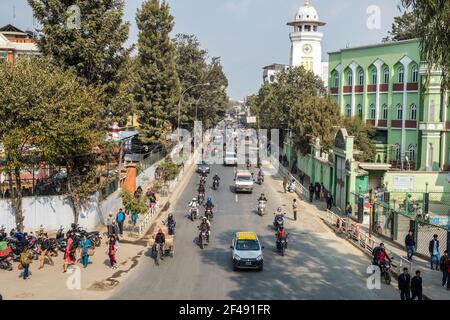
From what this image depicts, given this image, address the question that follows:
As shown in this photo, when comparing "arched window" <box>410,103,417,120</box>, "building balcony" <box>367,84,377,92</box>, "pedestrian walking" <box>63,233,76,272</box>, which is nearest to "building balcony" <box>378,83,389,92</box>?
"building balcony" <box>367,84,377,92</box>

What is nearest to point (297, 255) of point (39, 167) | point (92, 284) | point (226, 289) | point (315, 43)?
point (226, 289)

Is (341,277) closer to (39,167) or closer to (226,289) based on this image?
(226,289)

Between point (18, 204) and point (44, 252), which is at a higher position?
point (18, 204)

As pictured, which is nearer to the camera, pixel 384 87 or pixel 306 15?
pixel 384 87

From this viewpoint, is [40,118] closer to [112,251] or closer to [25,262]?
[112,251]

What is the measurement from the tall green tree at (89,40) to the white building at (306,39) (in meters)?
76.4

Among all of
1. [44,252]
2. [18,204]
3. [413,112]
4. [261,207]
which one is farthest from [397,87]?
[44,252]

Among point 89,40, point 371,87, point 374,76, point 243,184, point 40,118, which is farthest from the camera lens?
point 371,87

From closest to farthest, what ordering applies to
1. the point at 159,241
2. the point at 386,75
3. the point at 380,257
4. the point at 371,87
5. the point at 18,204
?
the point at 380,257
the point at 159,241
the point at 18,204
the point at 386,75
the point at 371,87

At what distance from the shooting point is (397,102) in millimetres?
61344

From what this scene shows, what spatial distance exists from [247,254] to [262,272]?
93 cm

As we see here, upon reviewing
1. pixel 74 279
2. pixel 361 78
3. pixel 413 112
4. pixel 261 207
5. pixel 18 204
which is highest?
pixel 361 78

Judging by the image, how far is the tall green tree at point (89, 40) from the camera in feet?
98.4

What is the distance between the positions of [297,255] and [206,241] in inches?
177
